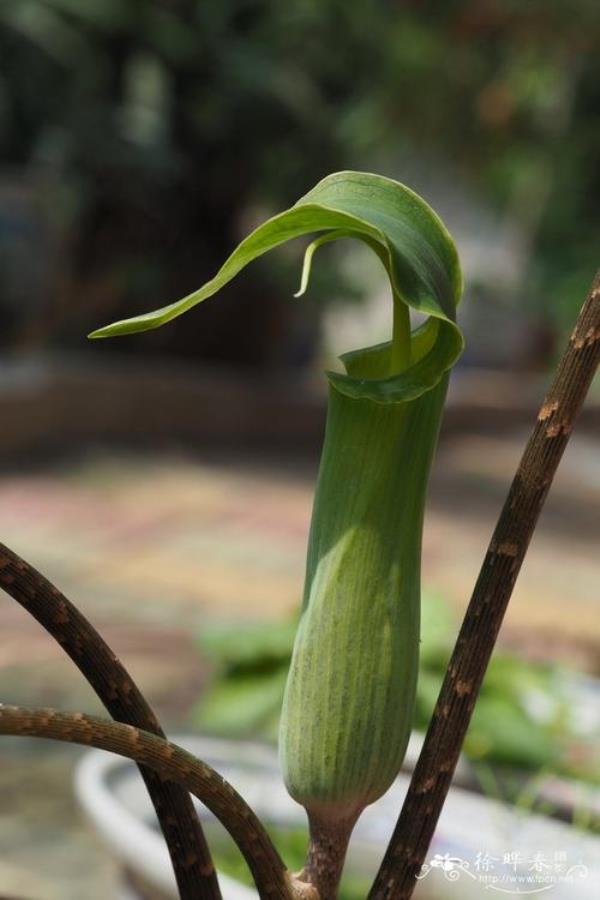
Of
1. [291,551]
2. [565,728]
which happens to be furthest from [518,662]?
[291,551]

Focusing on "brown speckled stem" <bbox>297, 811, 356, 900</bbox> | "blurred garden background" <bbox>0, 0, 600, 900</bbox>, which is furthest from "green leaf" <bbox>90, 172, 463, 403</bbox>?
"blurred garden background" <bbox>0, 0, 600, 900</bbox>

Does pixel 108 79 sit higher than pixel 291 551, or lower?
higher

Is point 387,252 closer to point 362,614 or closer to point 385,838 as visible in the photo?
point 362,614

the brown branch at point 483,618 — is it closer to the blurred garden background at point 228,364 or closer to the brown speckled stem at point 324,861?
the brown speckled stem at point 324,861

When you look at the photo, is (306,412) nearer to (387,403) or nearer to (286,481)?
(286,481)

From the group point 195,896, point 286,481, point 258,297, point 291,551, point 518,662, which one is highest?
point 258,297

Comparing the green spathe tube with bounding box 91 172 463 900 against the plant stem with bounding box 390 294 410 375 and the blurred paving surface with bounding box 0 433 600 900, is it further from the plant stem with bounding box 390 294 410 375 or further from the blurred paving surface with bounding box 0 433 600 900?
the blurred paving surface with bounding box 0 433 600 900

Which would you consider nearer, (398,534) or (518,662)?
(398,534)
